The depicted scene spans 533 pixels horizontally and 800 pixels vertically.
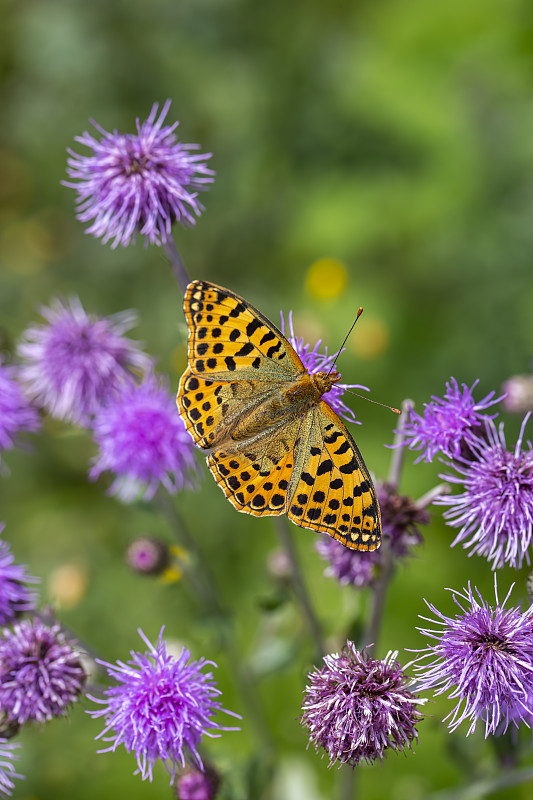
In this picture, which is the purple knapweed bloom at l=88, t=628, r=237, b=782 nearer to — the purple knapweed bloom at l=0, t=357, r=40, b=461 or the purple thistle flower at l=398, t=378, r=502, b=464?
the purple thistle flower at l=398, t=378, r=502, b=464

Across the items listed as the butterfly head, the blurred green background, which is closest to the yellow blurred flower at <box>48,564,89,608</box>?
the blurred green background

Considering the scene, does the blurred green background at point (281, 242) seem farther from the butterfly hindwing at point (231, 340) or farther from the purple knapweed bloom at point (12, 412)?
the butterfly hindwing at point (231, 340)

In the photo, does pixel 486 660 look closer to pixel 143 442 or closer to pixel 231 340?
pixel 231 340

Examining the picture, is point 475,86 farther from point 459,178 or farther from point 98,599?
point 98,599

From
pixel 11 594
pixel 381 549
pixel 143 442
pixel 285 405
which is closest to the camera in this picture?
pixel 381 549

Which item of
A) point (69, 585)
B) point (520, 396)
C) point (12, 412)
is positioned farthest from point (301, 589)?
point (69, 585)

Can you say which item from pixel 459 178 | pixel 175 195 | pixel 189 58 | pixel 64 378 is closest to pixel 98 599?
pixel 64 378
